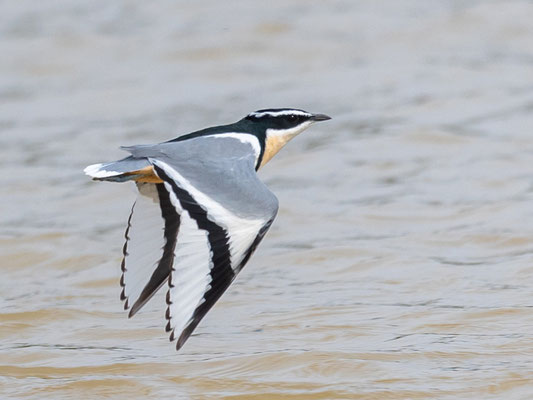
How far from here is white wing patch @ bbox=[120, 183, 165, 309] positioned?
259 inches

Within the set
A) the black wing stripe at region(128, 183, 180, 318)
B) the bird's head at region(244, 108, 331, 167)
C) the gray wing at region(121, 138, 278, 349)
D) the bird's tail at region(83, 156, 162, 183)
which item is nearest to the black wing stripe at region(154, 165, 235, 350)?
the gray wing at region(121, 138, 278, 349)

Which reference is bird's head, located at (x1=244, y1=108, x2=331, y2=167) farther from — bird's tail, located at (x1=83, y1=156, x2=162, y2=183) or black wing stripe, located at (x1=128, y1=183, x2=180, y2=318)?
bird's tail, located at (x1=83, y1=156, x2=162, y2=183)

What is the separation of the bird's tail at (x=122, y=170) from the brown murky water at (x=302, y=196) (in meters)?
1.05

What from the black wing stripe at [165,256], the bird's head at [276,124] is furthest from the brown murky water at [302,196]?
the bird's head at [276,124]

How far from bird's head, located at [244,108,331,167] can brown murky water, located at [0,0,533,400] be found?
3.36 feet

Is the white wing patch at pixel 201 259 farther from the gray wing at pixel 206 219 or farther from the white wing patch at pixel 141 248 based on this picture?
the white wing patch at pixel 141 248

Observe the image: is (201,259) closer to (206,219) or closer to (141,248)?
(206,219)

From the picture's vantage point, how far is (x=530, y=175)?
10.4 meters

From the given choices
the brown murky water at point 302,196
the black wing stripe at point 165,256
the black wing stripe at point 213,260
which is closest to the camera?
the black wing stripe at point 213,260

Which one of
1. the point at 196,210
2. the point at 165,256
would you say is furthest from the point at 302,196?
the point at 196,210

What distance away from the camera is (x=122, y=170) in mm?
6168

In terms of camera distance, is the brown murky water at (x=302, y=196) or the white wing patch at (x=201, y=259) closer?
the white wing patch at (x=201, y=259)

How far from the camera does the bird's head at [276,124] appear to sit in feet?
23.5

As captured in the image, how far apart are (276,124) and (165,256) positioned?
1069 mm
